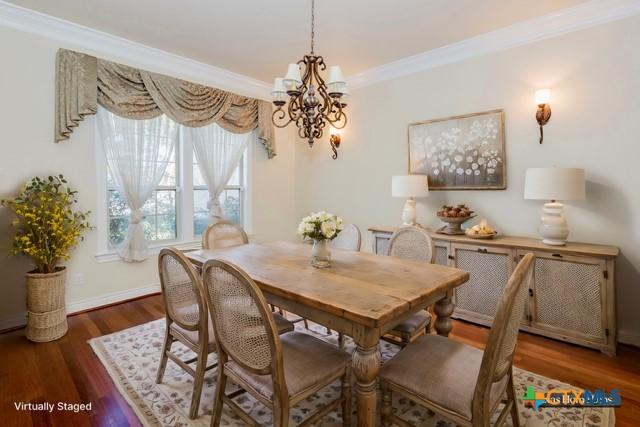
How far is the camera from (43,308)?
2.68 meters

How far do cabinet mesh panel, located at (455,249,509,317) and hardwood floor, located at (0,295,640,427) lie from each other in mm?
205

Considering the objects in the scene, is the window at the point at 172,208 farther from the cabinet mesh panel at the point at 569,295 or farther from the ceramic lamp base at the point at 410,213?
the cabinet mesh panel at the point at 569,295

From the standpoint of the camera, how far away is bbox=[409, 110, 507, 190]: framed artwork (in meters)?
3.24

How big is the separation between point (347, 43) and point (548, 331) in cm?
319

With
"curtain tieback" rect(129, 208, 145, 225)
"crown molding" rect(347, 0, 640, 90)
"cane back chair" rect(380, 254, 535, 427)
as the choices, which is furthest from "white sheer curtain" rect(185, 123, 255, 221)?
"cane back chair" rect(380, 254, 535, 427)

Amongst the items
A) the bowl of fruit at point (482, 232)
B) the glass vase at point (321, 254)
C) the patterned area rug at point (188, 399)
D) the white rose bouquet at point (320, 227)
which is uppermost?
the white rose bouquet at point (320, 227)

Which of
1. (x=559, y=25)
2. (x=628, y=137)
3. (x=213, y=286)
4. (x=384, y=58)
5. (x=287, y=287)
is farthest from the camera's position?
(x=384, y=58)

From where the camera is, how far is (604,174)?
2.72 m

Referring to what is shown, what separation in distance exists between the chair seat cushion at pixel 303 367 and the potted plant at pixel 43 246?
2065mm

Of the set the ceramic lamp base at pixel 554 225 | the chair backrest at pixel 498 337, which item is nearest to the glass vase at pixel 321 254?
the chair backrest at pixel 498 337

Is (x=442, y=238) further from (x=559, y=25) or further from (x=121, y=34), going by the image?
(x=121, y=34)

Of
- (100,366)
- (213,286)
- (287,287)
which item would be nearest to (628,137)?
(287,287)

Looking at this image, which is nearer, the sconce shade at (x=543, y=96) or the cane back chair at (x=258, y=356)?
the cane back chair at (x=258, y=356)

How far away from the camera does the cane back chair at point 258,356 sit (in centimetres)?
136
